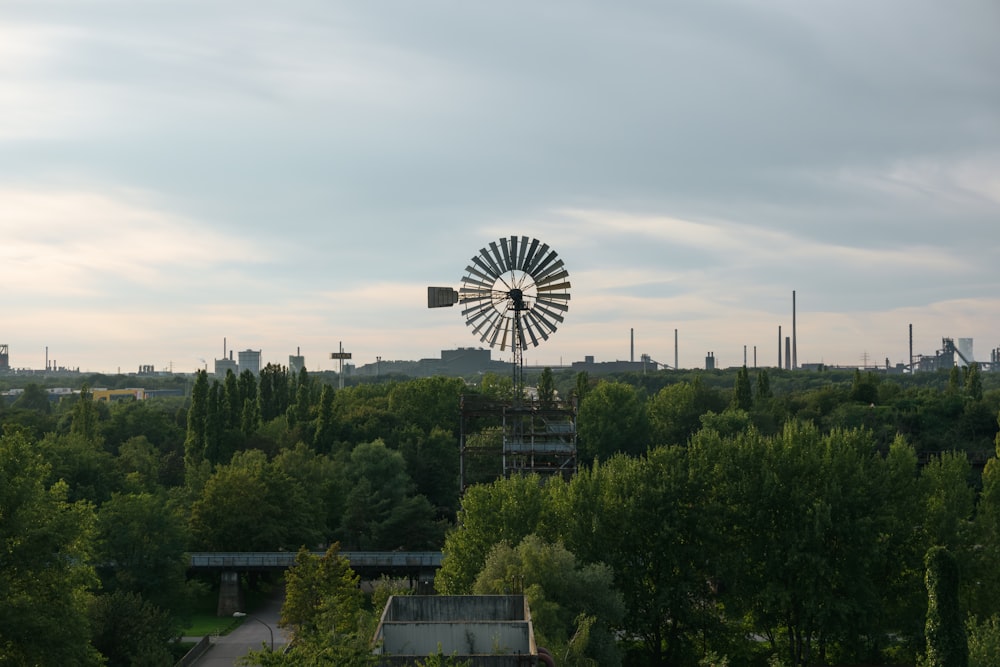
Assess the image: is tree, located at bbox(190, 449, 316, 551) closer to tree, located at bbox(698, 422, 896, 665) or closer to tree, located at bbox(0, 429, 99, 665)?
tree, located at bbox(0, 429, 99, 665)

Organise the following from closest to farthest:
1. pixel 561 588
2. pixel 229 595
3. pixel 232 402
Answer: pixel 561 588
pixel 229 595
pixel 232 402

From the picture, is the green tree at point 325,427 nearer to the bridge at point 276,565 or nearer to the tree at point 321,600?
the bridge at point 276,565

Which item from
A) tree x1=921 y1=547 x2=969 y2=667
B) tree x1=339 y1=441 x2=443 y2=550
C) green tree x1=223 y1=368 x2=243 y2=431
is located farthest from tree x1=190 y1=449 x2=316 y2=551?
tree x1=921 y1=547 x2=969 y2=667

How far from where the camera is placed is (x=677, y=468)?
56.5m

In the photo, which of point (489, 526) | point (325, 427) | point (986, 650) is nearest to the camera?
point (986, 650)

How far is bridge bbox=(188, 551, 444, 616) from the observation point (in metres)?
74.6

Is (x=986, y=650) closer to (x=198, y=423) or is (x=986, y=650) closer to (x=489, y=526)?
(x=489, y=526)

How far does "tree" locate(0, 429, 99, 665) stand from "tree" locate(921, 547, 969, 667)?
112 ft

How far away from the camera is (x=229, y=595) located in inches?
2943

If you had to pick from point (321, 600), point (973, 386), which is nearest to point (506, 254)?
point (321, 600)

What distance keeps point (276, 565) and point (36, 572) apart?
34529 mm

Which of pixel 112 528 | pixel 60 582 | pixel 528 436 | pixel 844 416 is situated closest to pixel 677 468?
pixel 528 436

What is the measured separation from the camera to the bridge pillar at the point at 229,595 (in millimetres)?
74625

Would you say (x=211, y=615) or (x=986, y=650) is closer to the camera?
(x=986, y=650)
